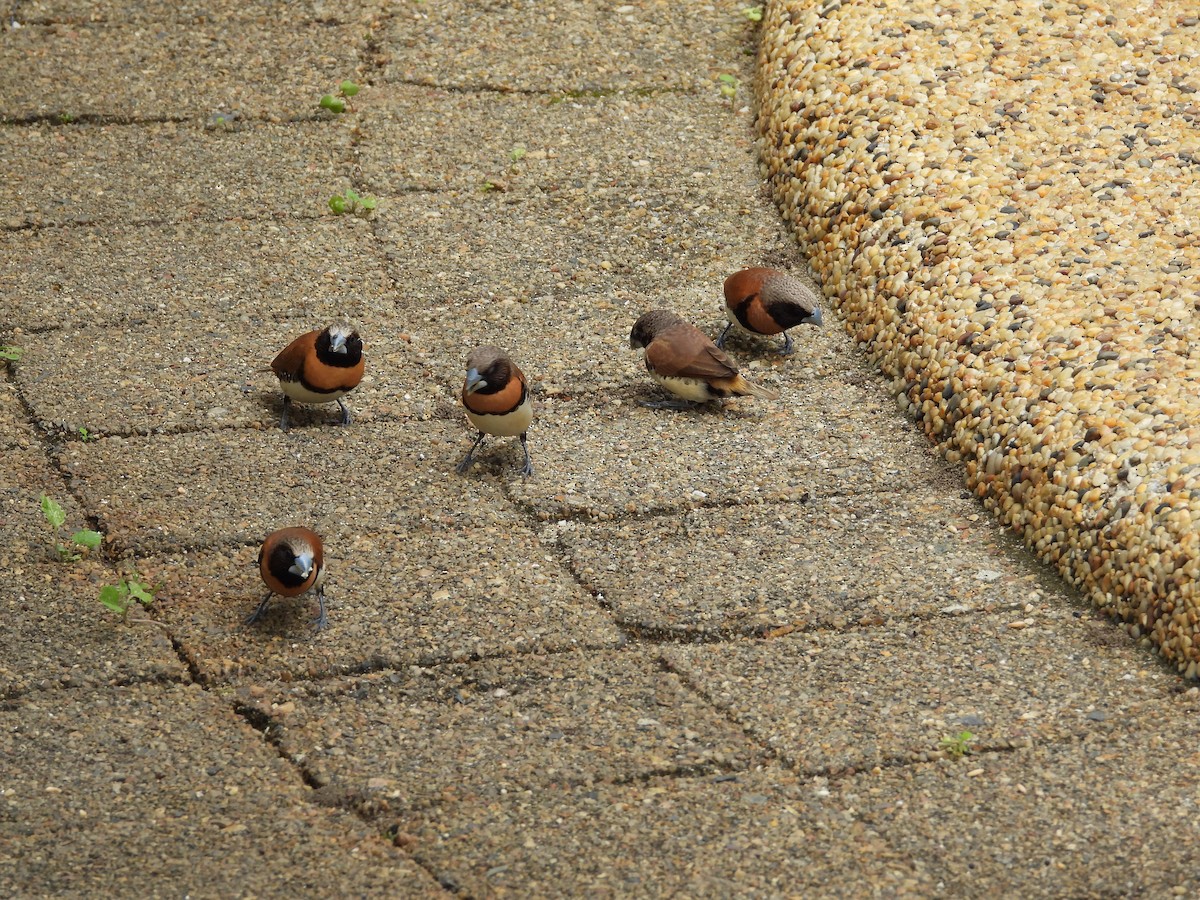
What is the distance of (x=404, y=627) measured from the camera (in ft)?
13.1

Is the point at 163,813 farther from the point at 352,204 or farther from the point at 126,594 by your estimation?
the point at 352,204

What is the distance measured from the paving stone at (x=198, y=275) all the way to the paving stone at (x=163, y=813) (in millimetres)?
2103

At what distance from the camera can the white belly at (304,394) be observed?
15.7 feet

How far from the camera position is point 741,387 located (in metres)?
5.05

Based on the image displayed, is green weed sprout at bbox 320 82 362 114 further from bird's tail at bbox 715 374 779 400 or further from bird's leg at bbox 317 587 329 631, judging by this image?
bird's leg at bbox 317 587 329 631

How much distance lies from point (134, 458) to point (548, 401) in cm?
141

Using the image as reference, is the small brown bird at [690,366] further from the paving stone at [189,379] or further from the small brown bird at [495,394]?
the paving stone at [189,379]

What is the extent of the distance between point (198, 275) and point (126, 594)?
2043mm

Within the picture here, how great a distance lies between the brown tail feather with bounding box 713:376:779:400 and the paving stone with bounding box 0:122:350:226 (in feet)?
6.95

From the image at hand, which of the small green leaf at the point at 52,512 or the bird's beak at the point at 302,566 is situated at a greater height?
the bird's beak at the point at 302,566

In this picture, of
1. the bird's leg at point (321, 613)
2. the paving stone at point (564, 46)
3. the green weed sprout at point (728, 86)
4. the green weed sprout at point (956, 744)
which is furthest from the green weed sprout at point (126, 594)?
the green weed sprout at point (728, 86)

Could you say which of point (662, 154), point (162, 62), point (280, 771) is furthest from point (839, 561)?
point (162, 62)

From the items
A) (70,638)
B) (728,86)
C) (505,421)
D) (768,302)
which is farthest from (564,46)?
(70,638)

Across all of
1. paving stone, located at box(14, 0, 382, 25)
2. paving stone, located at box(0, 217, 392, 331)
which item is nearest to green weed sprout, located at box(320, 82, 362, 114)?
paving stone, located at box(14, 0, 382, 25)
